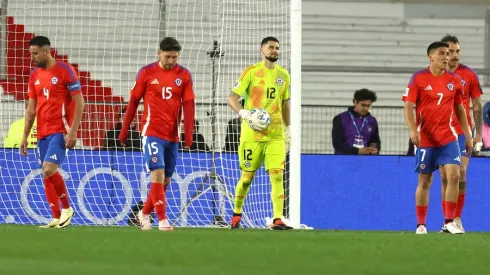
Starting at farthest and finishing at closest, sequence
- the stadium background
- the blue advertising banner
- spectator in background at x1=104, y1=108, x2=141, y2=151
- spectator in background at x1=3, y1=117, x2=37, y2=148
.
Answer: the stadium background
spectator in background at x1=3, y1=117, x2=37, y2=148
spectator in background at x1=104, y1=108, x2=141, y2=151
the blue advertising banner

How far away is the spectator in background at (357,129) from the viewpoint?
16453mm

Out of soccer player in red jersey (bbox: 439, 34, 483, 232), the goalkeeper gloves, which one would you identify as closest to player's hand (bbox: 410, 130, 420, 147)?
soccer player in red jersey (bbox: 439, 34, 483, 232)

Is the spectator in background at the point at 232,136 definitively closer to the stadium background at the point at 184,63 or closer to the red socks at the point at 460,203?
the stadium background at the point at 184,63

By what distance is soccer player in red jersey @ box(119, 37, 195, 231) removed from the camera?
11.9m

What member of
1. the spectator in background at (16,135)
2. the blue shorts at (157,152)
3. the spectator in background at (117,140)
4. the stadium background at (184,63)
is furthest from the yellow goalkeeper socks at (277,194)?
the spectator in background at (16,135)

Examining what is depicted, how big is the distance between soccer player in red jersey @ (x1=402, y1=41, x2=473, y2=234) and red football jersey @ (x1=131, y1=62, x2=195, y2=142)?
2266mm

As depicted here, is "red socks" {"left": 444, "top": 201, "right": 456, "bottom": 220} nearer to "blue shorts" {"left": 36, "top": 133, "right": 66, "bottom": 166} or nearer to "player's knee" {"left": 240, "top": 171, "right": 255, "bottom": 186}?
"player's knee" {"left": 240, "top": 171, "right": 255, "bottom": 186}

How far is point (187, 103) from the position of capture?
12.2 meters

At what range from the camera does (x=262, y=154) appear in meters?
13.2

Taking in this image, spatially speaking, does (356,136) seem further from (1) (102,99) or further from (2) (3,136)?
(2) (3,136)

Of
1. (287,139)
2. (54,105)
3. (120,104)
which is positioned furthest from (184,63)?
(54,105)

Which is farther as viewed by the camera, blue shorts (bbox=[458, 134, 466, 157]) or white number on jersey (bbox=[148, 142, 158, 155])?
blue shorts (bbox=[458, 134, 466, 157])

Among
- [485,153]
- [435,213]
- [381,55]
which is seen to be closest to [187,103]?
[435,213]

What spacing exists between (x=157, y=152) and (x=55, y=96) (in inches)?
47.5
